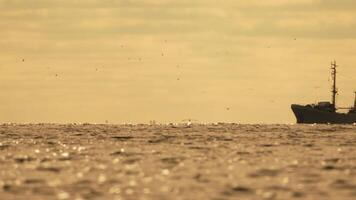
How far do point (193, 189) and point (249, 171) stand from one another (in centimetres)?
900

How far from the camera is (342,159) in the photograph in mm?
55969

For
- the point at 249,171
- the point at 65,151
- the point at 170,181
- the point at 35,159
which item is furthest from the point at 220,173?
the point at 65,151

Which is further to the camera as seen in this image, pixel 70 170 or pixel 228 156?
pixel 228 156

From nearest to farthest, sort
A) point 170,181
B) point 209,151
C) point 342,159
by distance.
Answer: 1. point 170,181
2. point 342,159
3. point 209,151

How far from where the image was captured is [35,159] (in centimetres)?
5669

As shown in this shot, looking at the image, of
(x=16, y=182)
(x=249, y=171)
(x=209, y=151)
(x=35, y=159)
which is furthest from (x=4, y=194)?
(x=209, y=151)

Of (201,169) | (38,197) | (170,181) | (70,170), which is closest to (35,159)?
(70,170)

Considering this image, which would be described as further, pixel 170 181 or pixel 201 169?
pixel 201 169

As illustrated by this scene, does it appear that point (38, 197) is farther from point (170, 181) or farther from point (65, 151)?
point (65, 151)

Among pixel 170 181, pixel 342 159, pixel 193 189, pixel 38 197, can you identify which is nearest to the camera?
pixel 38 197

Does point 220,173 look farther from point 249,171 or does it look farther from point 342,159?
point 342,159

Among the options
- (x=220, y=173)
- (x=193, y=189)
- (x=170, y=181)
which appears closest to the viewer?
(x=193, y=189)

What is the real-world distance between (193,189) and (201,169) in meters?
9.64

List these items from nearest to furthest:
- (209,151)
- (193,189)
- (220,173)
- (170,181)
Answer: (193,189) → (170,181) → (220,173) → (209,151)
